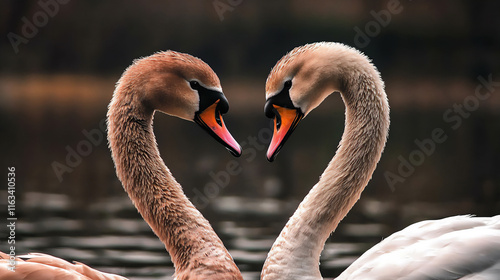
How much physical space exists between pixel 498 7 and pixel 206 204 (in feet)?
78.9

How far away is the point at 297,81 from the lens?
385 cm

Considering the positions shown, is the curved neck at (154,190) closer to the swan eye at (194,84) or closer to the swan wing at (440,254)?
the swan eye at (194,84)

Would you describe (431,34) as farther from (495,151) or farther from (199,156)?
(199,156)

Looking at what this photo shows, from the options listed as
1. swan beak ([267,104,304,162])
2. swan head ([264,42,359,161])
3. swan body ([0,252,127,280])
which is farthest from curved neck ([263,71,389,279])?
swan body ([0,252,127,280])

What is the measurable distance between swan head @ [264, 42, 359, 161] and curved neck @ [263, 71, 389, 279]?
0.14 m

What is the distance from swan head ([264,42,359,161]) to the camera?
12.6 feet

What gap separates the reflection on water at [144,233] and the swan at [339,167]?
1701 mm

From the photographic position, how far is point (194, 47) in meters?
23.5

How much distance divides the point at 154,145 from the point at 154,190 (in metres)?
0.23

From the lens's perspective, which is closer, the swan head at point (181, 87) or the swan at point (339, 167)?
the swan at point (339, 167)

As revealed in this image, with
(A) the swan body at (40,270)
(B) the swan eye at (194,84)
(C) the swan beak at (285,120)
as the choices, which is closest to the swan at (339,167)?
(C) the swan beak at (285,120)

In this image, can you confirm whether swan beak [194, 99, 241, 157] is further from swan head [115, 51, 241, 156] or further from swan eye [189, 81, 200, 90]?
swan eye [189, 81, 200, 90]

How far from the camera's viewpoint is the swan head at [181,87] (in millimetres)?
3797

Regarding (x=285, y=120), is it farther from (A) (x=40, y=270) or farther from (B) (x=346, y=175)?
(A) (x=40, y=270)
